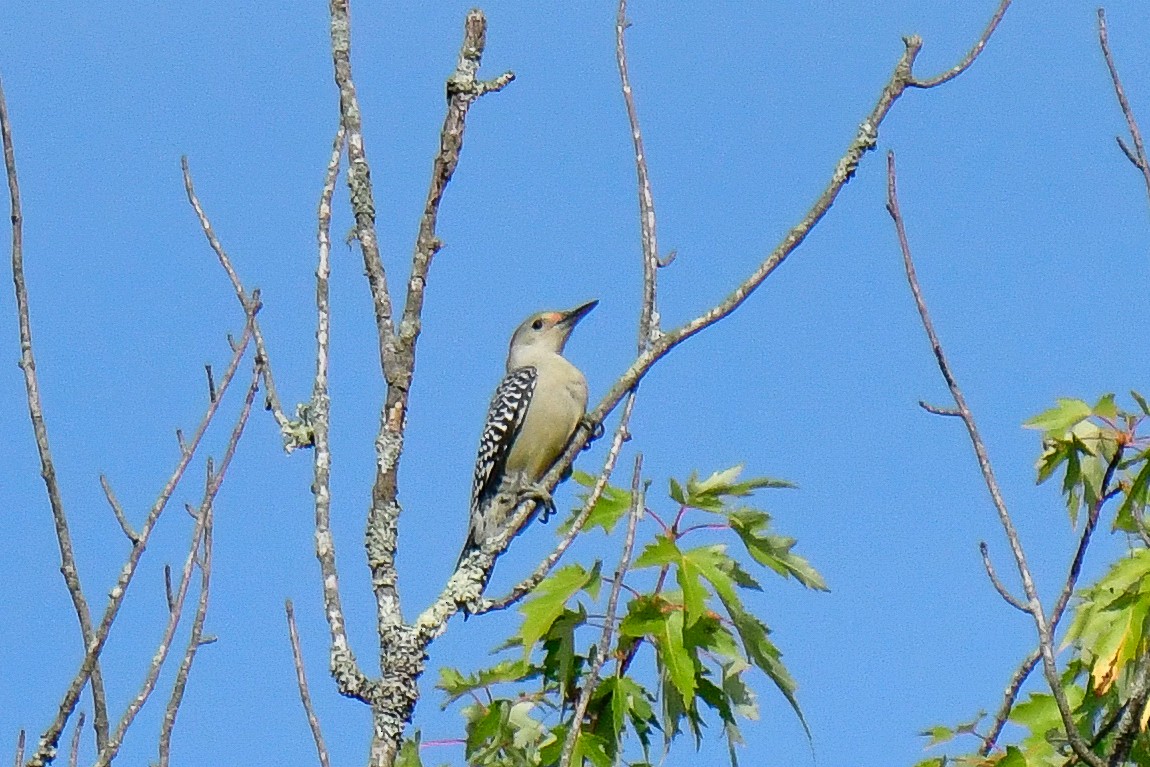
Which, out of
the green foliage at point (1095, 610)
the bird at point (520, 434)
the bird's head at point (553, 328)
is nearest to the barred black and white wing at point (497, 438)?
the bird at point (520, 434)

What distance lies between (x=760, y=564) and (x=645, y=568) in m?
0.40

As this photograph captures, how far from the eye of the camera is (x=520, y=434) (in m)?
9.36

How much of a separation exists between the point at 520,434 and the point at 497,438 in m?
0.15

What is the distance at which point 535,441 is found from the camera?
925 centimetres

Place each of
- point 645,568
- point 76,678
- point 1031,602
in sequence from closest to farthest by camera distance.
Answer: point 76,678 < point 1031,602 < point 645,568

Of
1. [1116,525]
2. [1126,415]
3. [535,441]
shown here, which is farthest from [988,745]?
[535,441]

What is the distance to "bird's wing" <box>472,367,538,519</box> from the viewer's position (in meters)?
9.39

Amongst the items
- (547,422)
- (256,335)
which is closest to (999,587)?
(256,335)

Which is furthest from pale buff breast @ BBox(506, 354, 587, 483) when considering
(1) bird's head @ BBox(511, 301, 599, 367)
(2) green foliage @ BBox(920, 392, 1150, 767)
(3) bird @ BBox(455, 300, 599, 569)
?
(2) green foliage @ BBox(920, 392, 1150, 767)

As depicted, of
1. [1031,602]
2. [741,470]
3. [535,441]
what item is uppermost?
[535,441]

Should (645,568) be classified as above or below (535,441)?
below

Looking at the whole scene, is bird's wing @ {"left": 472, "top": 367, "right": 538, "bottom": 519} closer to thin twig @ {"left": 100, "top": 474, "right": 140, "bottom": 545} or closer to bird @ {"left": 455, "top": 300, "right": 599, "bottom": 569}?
bird @ {"left": 455, "top": 300, "right": 599, "bottom": 569}

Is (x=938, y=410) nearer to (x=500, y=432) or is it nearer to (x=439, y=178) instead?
(x=439, y=178)

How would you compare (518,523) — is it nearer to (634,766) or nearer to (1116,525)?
(634,766)
